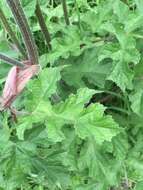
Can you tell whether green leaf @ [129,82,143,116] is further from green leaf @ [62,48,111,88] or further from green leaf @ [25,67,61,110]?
green leaf @ [25,67,61,110]

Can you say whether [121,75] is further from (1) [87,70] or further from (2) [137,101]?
(1) [87,70]

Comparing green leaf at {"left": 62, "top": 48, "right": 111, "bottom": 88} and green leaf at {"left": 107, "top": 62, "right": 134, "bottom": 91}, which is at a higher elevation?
green leaf at {"left": 107, "top": 62, "right": 134, "bottom": 91}

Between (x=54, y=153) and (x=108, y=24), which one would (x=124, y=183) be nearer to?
(x=54, y=153)

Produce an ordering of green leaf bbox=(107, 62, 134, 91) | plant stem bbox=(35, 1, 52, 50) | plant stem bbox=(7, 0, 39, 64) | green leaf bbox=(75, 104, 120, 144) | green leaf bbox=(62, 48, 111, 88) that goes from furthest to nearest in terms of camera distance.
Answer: green leaf bbox=(62, 48, 111, 88), plant stem bbox=(35, 1, 52, 50), green leaf bbox=(107, 62, 134, 91), plant stem bbox=(7, 0, 39, 64), green leaf bbox=(75, 104, 120, 144)

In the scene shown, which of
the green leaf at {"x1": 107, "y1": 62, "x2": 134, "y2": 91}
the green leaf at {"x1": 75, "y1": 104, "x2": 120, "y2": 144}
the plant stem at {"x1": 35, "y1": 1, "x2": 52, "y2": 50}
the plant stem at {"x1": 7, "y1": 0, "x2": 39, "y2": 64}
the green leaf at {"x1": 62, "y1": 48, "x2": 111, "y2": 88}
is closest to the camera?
the green leaf at {"x1": 75, "y1": 104, "x2": 120, "y2": 144}

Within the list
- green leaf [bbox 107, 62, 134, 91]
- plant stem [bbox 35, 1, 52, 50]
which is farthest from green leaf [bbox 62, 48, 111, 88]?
green leaf [bbox 107, 62, 134, 91]

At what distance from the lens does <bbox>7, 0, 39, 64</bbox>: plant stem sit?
5.01 feet

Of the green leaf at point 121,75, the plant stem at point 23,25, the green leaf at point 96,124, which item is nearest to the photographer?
the green leaf at point 96,124

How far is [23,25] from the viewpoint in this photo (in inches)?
63.4

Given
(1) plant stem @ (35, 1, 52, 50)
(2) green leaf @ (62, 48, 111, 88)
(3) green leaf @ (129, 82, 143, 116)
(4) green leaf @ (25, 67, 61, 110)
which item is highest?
(1) plant stem @ (35, 1, 52, 50)

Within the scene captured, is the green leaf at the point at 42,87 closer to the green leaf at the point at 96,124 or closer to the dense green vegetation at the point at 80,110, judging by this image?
the dense green vegetation at the point at 80,110

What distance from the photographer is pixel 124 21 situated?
1815 millimetres

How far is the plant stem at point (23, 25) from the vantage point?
5.01 ft

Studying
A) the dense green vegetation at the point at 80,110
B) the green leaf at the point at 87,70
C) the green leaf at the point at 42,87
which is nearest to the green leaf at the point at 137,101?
the dense green vegetation at the point at 80,110
